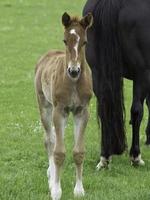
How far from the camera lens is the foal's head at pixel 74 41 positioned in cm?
524

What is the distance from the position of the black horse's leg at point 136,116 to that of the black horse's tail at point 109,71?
0.17 metres

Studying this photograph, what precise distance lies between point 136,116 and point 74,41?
2.32 m

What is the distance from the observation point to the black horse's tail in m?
7.14

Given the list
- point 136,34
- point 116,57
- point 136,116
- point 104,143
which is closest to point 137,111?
point 136,116

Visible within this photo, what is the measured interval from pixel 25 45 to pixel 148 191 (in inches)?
517

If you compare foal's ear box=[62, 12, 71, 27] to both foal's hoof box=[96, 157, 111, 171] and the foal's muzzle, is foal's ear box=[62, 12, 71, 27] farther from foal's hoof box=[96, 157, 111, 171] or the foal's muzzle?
foal's hoof box=[96, 157, 111, 171]

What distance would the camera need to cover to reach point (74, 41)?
5.28m

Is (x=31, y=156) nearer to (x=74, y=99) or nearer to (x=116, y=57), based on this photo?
(x=116, y=57)

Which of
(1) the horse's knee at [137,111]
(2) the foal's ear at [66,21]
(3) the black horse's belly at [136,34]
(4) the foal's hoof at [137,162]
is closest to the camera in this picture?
(2) the foal's ear at [66,21]

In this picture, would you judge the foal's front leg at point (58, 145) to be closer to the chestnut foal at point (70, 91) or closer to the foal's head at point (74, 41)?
the chestnut foal at point (70, 91)

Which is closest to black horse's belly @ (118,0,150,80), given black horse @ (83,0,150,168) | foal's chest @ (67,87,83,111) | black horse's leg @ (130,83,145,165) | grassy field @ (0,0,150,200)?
black horse @ (83,0,150,168)

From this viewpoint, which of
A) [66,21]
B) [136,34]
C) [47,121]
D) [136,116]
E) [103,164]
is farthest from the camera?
[136,116]

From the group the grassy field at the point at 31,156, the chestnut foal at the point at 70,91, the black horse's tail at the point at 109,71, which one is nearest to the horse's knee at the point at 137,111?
the black horse's tail at the point at 109,71

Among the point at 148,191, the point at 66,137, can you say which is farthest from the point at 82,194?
the point at 66,137
